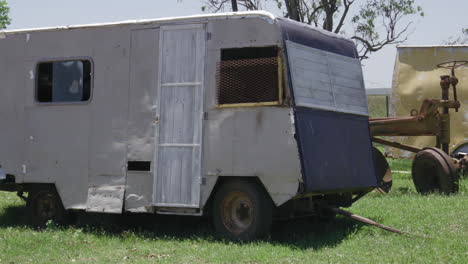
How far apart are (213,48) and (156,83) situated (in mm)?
1053

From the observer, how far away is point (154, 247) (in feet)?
33.1

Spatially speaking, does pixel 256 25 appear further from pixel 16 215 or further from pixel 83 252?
pixel 16 215

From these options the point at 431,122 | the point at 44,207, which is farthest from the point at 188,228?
the point at 431,122

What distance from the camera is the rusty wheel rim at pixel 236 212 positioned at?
405 inches

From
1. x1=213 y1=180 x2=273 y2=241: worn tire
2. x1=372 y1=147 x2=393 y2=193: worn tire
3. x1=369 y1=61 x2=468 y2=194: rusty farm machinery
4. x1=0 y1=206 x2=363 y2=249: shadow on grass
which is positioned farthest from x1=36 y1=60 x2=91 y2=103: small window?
x1=372 y1=147 x2=393 y2=193: worn tire

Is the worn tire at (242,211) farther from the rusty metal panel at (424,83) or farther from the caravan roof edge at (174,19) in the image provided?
the rusty metal panel at (424,83)

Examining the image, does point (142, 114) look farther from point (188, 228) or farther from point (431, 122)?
point (431, 122)

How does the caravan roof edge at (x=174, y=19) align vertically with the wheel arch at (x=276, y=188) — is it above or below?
above

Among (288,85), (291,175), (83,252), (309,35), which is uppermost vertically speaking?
(309,35)

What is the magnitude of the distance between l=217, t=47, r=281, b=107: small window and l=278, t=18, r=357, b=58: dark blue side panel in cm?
35

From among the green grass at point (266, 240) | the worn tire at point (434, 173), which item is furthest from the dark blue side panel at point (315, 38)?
the worn tire at point (434, 173)

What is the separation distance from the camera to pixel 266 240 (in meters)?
10.1

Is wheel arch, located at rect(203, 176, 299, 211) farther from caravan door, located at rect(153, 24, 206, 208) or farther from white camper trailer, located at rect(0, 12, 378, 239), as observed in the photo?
caravan door, located at rect(153, 24, 206, 208)

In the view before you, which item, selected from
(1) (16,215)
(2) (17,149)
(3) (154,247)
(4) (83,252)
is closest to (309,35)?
(3) (154,247)
